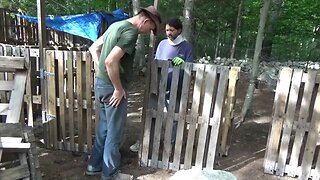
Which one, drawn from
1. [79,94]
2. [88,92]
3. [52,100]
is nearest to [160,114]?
[88,92]

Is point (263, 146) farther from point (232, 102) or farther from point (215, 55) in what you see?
point (215, 55)

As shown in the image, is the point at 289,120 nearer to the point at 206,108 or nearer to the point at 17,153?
the point at 206,108

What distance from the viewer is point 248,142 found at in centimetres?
479

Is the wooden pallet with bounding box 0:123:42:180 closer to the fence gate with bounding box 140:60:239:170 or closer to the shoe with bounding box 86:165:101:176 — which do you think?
the shoe with bounding box 86:165:101:176

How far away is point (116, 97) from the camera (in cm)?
305

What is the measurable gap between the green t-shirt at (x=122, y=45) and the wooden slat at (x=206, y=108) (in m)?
0.89

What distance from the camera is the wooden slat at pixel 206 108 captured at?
3428 millimetres

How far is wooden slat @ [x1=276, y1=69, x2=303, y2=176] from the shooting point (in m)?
3.51

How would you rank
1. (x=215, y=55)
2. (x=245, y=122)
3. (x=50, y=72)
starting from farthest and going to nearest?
(x=215, y=55), (x=245, y=122), (x=50, y=72)

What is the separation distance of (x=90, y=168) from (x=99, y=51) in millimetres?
1326

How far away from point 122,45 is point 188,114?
1.29 metres

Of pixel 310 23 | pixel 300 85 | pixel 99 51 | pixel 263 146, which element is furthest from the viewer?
pixel 310 23

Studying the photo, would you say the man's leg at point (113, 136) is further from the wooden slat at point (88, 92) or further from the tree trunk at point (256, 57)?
the tree trunk at point (256, 57)

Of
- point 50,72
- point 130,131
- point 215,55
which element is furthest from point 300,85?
point 215,55
